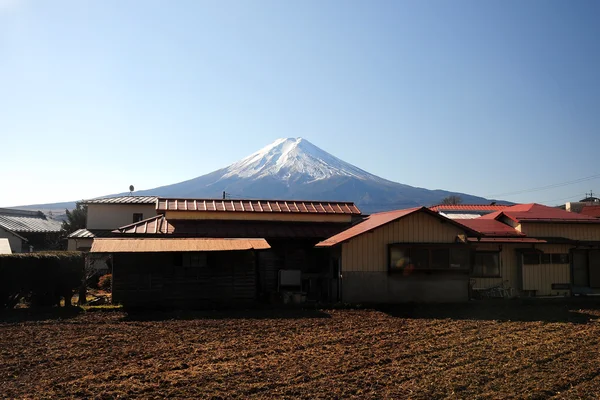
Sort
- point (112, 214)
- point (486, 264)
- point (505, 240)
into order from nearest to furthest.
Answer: point (505, 240), point (486, 264), point (112, 214)

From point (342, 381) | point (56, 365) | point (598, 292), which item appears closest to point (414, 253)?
point (598, 292)

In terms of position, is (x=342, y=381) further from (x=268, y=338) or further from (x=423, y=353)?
(x=268, y=338)

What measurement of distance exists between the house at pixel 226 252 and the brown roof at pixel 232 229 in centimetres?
4

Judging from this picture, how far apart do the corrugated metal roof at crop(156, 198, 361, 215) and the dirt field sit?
8.97 meters

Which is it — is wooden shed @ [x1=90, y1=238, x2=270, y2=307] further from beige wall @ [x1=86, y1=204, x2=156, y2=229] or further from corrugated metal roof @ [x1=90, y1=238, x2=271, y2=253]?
beige wall @ [x1=86, y1=204, x2=156, y2=229]

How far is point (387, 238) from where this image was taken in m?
20.4

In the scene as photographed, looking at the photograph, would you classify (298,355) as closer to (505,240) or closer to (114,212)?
(505,240)

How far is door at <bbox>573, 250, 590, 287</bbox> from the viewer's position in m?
24.3

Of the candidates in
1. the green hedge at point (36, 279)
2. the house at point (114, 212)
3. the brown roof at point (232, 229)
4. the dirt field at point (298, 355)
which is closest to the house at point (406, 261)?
the dirt field at point (298, 355)

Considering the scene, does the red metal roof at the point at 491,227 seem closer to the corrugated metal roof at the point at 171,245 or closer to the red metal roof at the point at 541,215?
the red metal roof at the point at 541,215

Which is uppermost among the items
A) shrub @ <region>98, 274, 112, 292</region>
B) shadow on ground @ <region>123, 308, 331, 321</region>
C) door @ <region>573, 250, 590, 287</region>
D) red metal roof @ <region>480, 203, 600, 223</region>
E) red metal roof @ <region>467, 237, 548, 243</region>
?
red metal roof @ <region>480, 203, 600, 223</region>

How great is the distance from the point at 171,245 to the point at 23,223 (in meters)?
34.5

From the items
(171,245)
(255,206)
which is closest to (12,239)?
(255,206)

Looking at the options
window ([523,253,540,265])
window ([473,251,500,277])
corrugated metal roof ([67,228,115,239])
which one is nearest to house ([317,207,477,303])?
window ([473,251,500,277])
